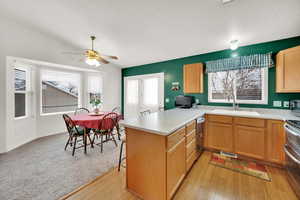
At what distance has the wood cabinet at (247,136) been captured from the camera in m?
2.02

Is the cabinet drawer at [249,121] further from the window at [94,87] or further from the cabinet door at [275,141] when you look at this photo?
the window at [94,87]

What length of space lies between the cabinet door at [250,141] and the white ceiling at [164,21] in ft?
5.99

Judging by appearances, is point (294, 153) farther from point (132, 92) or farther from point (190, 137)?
point (132, 92)

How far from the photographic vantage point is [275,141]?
6.64 ft

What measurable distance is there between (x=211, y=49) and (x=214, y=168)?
8.71 ft

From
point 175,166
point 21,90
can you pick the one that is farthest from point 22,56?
point 175,166

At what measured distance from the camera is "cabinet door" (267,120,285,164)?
6.50 ft

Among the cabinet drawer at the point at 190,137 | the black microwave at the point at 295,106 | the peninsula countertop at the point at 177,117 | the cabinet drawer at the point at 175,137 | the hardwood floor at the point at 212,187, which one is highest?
the black microwave at the point at 295,106

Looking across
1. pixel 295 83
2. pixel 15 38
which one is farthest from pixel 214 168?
pixel 15 38

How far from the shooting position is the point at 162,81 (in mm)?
4047

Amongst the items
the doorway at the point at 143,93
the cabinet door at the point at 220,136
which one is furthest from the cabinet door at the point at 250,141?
the doorway at the point at 143,93

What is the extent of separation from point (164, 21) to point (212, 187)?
2824 millimetres

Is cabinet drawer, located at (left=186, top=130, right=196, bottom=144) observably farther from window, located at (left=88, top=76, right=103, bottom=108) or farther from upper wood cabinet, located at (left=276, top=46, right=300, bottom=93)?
window, located at (left=88, top=76, right=103, bottom=108)

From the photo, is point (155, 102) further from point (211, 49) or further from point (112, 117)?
point (211, 49)
